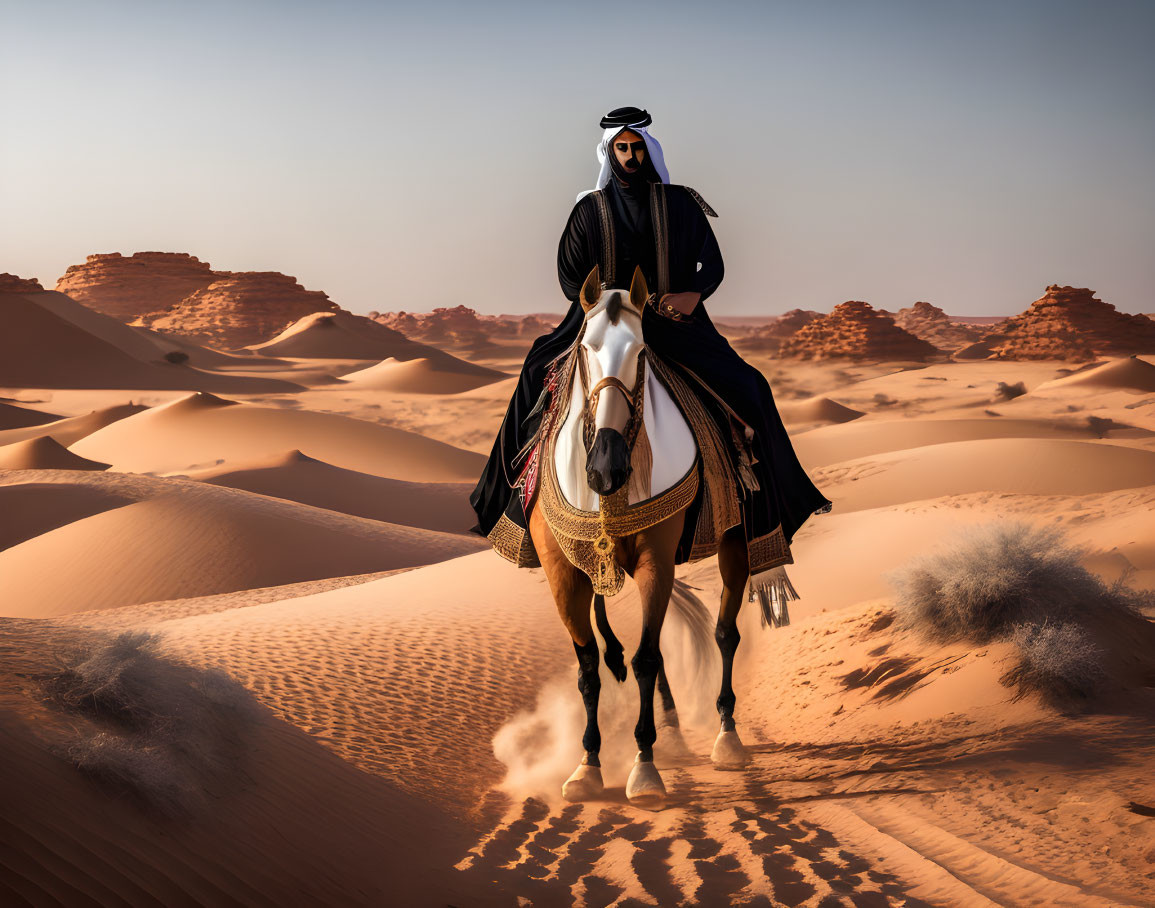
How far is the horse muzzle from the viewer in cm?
481

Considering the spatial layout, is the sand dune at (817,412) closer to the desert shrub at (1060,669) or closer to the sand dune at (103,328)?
the desert shrub at (1060,669)

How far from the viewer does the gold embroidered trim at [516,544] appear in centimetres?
594

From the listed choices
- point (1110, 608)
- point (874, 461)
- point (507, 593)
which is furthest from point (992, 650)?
point (874, 461)

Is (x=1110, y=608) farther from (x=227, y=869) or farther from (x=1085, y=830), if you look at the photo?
(x=227, y=869)

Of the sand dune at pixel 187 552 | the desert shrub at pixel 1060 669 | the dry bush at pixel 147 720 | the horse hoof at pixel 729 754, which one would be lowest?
the sand dune at pixel 187 552

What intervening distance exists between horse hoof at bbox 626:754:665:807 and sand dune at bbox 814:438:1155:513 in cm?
1398

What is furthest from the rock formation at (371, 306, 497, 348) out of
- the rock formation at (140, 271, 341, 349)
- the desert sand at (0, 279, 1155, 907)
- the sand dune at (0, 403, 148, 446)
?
the desert sand at (0, 279, 1155, 907)

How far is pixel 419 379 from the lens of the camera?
67125 mm

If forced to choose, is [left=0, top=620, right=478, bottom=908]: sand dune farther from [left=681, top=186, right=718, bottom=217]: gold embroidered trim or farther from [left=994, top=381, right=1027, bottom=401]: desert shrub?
[left=994, top=381, right=1027, bottom=401]: desert shrub

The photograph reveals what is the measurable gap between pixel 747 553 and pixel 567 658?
161 inches

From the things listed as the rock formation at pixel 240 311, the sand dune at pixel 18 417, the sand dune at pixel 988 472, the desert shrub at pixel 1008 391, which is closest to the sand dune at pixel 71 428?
the sand dune at pixel 18 417

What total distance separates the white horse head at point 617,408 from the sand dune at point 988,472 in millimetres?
14106

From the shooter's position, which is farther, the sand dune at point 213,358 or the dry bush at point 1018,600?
the sand dune at point 213,358

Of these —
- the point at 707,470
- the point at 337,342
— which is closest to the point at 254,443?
the point at 707,470
